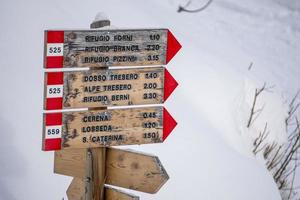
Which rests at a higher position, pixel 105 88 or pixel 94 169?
pixel 105 88

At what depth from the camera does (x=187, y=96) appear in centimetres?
527

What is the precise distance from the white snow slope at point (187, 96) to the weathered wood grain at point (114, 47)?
5.43 feet

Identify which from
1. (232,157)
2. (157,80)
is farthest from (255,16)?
(157,80)

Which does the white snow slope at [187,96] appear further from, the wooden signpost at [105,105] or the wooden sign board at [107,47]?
the wooden sign board at [107,47]

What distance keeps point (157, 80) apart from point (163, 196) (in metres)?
1.67

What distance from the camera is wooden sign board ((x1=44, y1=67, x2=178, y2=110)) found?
2.16m

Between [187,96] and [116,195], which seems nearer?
[116,195]

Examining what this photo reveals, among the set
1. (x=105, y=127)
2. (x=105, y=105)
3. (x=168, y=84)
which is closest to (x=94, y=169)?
(x=105, y=127)

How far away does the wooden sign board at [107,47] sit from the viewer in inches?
84.4

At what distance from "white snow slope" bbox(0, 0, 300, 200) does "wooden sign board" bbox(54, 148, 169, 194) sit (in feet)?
4.26

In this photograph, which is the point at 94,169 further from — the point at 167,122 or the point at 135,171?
the point at 167,122

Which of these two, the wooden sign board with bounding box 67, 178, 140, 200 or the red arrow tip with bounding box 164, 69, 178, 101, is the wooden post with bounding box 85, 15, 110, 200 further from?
the red arrow tip with bounding box 164, 69, 178, 101

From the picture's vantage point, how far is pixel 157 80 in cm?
232

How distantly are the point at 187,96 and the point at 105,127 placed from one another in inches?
122
